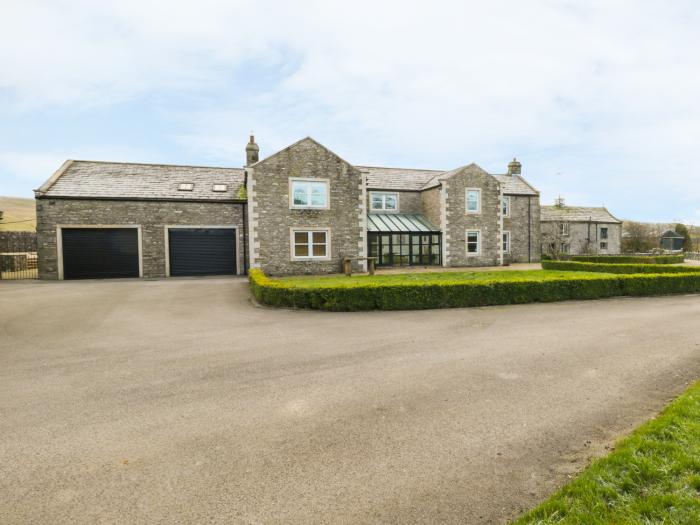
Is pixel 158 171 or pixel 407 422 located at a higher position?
pixel 158 171

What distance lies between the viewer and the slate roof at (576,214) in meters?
40.0

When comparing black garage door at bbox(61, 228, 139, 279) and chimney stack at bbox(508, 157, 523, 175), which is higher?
chimney stack at bbox(508, 157, 523, 175)

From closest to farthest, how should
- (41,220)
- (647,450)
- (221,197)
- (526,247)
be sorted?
(647,450) → (41,220) → (221,197) → (526,247)

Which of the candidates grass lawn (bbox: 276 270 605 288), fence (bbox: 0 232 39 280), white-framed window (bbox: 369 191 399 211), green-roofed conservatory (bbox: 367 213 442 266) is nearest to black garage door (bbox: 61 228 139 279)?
fence (bbox: 0 232 39 280)

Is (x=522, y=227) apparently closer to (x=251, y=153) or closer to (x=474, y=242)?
(x=474, y=242)

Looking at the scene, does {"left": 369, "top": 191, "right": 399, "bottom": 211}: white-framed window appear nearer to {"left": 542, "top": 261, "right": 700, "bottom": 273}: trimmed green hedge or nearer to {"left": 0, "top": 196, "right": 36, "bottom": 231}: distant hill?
{"left": 542, "top": 261, "right": 700, "bottom": 273}: trimmed green hedge

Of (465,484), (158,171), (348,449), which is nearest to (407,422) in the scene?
(348,449)

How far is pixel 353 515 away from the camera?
298 centimetres

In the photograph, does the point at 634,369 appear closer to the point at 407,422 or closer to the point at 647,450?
the point at 647,450

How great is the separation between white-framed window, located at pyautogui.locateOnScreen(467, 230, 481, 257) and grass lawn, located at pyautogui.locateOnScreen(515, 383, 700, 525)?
25092 millimetres

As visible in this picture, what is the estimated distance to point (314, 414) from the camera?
4.72 metres

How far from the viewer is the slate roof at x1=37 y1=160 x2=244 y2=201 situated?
21.6 m

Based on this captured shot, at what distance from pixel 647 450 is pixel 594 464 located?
2.00ft

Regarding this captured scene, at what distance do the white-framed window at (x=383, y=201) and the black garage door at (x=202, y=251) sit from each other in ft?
35.6
